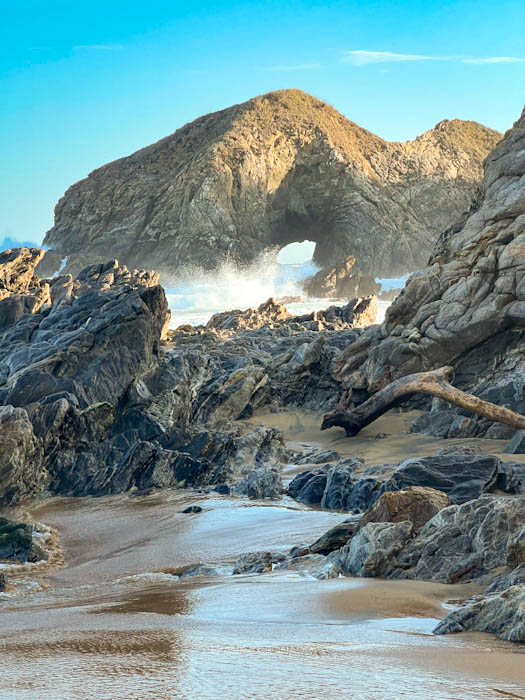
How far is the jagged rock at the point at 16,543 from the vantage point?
22.8 ft

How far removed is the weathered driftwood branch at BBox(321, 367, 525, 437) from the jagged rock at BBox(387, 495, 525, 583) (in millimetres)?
5080

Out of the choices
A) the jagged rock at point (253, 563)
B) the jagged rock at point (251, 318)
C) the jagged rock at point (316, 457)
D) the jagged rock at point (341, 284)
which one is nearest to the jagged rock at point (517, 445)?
the jagged rock at point (316, 457)

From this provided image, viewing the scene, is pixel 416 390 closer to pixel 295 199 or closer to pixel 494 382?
pixel 494 382

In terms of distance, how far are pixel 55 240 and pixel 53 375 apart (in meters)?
72.4

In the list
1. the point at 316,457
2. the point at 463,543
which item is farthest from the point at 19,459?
the point at 463,543

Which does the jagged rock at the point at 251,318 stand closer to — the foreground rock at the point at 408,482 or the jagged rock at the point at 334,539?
the foreground rock at the point at 408,482

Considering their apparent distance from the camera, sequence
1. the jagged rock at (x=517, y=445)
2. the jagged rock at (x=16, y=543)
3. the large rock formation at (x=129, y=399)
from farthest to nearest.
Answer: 1. the large rock formation at (x=129, y=399)
2. the jagged rock at (x=517, y=445)
3. the jagged rock at (x=16, y=543)

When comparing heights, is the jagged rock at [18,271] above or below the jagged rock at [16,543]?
above

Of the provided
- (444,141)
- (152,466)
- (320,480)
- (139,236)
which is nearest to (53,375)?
(152,466)

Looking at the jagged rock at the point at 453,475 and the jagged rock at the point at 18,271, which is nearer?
the jagged rock at the point at 453,475

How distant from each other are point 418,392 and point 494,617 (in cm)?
862

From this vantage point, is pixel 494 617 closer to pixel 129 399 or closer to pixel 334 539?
pixel 334 539

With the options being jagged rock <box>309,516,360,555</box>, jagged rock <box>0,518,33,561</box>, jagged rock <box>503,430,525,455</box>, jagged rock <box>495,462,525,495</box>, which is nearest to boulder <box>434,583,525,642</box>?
jagged rock <box>309,516,360,555</box>

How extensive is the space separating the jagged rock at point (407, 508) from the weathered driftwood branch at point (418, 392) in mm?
4475
